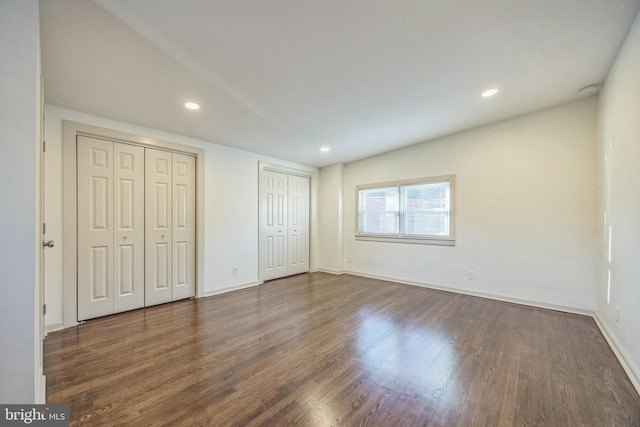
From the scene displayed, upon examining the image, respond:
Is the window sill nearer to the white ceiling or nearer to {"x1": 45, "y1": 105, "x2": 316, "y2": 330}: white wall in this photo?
the white ceiling

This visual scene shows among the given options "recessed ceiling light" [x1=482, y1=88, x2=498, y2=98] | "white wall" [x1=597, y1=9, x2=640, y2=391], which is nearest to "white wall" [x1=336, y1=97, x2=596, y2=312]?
"white wall" [x1=597, y1=9, x2=640, y2=391]

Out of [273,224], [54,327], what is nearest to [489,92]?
[273,224]

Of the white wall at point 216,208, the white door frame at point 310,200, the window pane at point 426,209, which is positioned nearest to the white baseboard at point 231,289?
the white wall at point 216,208

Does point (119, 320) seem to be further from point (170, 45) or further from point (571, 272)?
point (571, 272)

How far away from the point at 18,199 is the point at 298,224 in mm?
4335

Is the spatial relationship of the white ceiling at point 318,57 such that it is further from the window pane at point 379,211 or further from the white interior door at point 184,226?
the window pane at point 379,211

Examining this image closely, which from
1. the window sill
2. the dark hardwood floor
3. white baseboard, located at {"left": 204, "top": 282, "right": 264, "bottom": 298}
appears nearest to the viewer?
the dark hardwood floor

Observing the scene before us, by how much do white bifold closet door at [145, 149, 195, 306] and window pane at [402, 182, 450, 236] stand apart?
362 centimetres

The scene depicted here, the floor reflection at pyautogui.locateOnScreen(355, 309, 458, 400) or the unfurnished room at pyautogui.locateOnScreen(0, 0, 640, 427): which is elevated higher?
the unfurnished room at pyautogui.locateOnScreen(0, 0, 640, 427)

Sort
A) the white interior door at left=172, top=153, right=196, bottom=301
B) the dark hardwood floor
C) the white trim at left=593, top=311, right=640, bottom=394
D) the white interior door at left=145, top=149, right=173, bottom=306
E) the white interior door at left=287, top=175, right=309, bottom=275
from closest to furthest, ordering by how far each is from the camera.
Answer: the dark hardwood floor < the white trim at left=593, top=311, right=640, bottom=394 < the white interior door at left=145, top=149, right=173, bottom=306 < the white interior door at left=172, top=153, right=196, bottom=301 < the white interior door at left=287, top=175, right=309, bottom=275

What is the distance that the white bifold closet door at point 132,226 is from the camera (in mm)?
2836

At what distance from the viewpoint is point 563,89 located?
2783mm

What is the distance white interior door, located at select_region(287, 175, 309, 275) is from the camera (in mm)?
5207

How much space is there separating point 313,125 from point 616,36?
2.79 m
